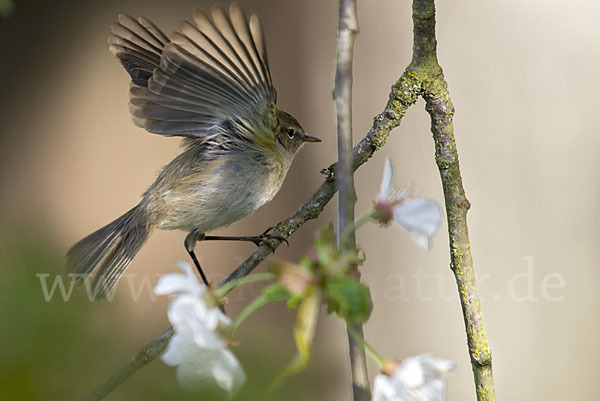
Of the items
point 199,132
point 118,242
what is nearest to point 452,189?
point 199,132

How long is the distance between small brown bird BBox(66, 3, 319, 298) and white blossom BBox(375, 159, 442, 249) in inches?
40.1

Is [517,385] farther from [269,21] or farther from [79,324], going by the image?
[79,324]

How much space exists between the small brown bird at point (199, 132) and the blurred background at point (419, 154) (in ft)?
1.84

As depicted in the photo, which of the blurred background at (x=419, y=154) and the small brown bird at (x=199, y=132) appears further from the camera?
the blurred background at (x=419, y=154)

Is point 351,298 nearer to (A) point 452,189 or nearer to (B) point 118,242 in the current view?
(A) point 452,189

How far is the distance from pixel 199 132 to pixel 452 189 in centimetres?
107

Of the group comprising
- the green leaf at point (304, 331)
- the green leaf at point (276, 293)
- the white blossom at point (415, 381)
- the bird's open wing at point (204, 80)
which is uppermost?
the bird's open wing at point (204, 80)

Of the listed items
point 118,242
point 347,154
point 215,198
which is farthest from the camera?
point 118,242

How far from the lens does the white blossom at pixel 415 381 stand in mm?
795

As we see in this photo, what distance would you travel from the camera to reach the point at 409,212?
91 cm

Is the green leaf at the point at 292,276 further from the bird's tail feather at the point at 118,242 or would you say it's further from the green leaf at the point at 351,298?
the bird's tail feather at the point at 118,242

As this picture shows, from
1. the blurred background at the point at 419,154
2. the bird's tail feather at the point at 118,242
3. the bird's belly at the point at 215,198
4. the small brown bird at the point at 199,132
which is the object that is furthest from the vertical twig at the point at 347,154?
the blurred background at the point at 419,154

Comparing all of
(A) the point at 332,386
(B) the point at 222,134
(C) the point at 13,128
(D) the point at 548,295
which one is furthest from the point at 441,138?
(C) the point at 13,128

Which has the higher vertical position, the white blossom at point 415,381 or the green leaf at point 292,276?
the green leaf at point 292,276
